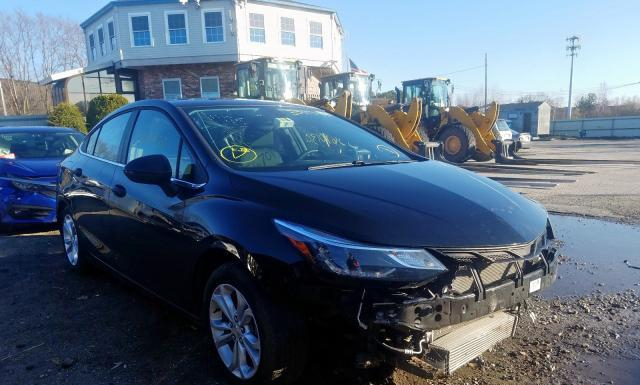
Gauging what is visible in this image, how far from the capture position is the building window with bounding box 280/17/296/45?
91.4 feet

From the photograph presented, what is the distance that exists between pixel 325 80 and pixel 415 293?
62.5ft

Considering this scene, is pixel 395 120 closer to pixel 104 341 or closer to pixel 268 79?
pixel 268 79

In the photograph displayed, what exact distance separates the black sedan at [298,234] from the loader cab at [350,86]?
640 inches

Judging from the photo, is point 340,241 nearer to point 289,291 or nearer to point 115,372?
point 289,291

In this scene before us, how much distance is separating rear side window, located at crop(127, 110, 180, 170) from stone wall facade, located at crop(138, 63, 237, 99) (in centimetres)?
2408

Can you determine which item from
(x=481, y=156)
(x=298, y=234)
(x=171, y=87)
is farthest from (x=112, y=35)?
(x=298, y=234)

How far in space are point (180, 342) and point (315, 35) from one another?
92.3 feet

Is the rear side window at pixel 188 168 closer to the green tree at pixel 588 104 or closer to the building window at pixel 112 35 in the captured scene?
the building window at pixel 112 35

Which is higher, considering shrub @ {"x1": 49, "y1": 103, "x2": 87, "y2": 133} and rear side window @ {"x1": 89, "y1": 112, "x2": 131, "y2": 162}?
shrub @ {"x1": 49, "y1": 103, "x2": 87, "y2": 133}

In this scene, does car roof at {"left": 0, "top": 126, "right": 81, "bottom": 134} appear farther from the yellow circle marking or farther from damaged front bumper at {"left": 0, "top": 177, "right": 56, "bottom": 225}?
the yellow circle marking

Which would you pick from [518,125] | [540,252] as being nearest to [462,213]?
[540,252]

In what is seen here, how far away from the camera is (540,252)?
2.60 metres

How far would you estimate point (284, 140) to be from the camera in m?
3.52

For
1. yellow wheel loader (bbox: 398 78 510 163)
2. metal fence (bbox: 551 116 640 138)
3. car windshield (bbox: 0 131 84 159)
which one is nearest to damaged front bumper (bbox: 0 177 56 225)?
car windshield (bbox: 0 131 84 159)
